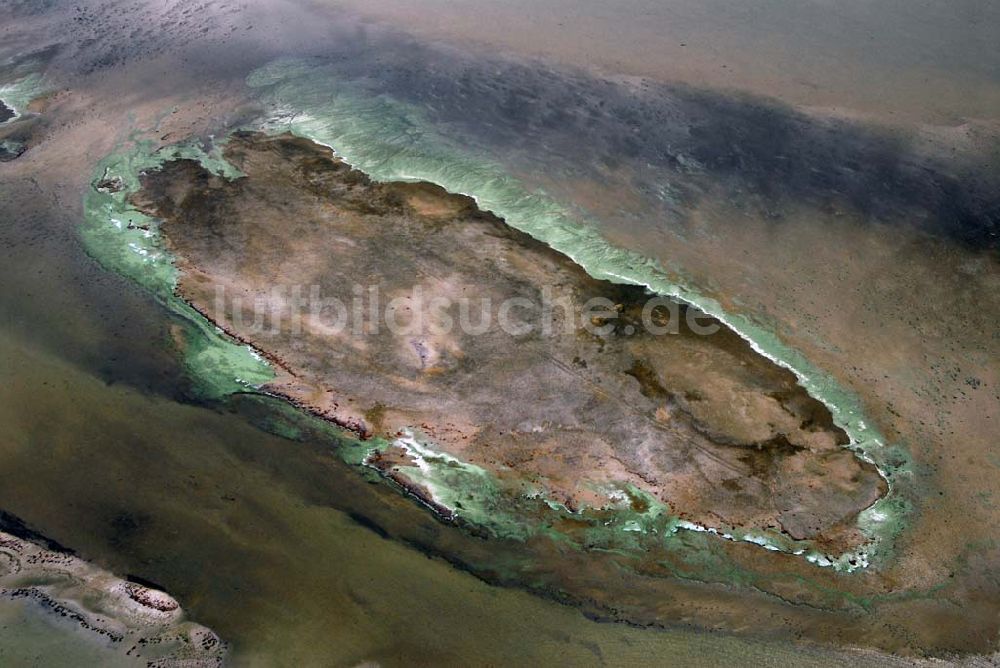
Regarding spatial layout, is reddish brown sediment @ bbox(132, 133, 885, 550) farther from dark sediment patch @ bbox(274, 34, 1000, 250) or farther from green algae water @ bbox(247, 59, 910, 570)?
dark sediment patch @ bbox(274, 34, 1000, 250)

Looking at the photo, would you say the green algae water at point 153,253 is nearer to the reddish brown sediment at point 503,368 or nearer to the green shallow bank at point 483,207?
the green shallow bank at point 483,207

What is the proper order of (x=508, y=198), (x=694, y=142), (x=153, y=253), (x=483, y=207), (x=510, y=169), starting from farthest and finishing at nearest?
(x=694, y=142) → (x=510, y=169) → (x=508, y=198) → (x=483, y=207) → (x=153, y=253)

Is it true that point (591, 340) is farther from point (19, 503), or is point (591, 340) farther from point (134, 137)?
point (134, 137)

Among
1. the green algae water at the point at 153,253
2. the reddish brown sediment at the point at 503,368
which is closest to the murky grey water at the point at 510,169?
the green algae water at the point at 153,253

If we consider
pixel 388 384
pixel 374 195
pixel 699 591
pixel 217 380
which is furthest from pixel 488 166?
pixel 699 591

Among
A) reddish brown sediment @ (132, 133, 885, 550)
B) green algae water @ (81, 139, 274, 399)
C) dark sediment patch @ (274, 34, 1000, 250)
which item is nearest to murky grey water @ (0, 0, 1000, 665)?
dark sediment patch @ (274, 34, 1000, 250)

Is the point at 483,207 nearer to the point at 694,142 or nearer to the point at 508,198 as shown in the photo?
the point at 508,198

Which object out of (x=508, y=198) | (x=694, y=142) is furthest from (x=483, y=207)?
(x=694, y=142)
